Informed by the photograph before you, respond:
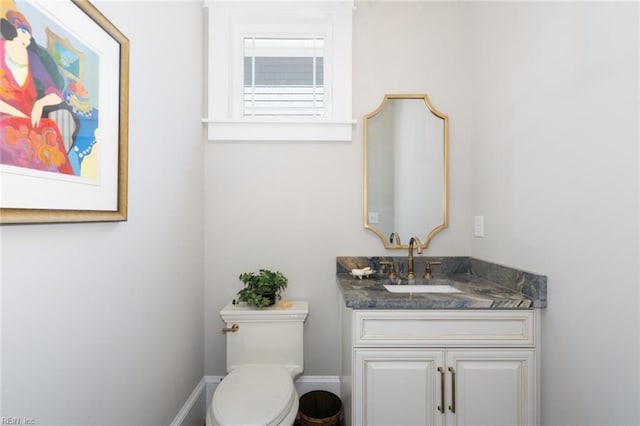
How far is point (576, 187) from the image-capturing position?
3.63 feet

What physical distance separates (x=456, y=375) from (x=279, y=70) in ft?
6.23

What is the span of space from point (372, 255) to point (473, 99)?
1.14m

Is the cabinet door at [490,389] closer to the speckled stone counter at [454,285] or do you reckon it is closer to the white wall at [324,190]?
the speckled stone counter at [454,285]

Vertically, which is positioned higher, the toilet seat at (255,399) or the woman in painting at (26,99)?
the woman in painting at (26,99)

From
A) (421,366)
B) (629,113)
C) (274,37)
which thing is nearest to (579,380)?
(421,366)

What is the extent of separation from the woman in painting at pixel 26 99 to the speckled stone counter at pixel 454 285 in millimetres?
1110

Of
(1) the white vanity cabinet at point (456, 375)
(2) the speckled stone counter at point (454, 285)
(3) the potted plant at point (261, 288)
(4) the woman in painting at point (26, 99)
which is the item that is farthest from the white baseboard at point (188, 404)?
(4) the woman in painting at point (26, 99)

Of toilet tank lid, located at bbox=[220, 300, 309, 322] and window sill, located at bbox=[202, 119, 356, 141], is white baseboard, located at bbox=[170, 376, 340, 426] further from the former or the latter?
window sill, located at bbox=[202, 119, 356, 141]

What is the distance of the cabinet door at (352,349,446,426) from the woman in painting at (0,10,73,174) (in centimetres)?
126

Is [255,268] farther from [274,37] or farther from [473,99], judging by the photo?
[473,99]

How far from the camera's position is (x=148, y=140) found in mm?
1274

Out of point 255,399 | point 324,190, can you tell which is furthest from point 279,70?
point 255,399

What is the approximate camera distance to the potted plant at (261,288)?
1691 mm

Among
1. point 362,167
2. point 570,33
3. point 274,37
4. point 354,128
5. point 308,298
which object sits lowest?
point 308,298
